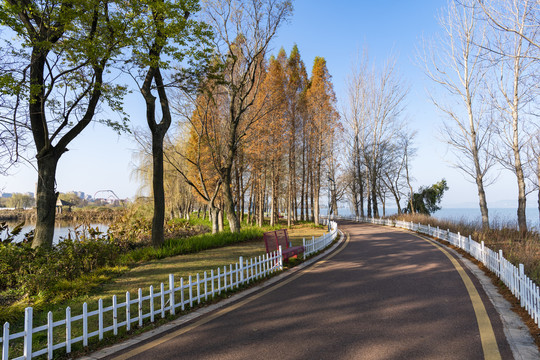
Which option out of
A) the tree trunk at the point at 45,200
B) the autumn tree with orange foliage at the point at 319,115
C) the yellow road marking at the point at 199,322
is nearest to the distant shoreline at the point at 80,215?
the autumn tree with orange foliage at the point at 319,115

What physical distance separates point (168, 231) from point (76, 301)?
40.7 feet

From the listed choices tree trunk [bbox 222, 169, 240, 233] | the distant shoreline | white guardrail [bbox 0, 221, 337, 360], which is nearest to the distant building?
the distant shoreline

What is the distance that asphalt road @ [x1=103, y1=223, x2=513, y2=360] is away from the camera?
4.02m

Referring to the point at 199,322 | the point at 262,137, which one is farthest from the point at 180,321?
the point at 262,137

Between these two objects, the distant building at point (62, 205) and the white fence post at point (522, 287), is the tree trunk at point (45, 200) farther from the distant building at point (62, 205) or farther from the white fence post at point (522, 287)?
the distant building at point (62, 205)

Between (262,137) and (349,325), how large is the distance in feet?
61.8

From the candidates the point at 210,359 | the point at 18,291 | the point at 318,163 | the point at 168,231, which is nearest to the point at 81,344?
the point at 210,359

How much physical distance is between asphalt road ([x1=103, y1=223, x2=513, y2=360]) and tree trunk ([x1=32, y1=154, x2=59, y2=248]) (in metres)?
7.25

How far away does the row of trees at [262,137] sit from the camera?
63.2 ft

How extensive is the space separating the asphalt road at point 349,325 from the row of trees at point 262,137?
10.8 m

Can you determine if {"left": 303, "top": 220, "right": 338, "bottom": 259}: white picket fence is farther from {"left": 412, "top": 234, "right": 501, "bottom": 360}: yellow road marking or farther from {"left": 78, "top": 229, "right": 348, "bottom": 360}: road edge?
{"left": 412, "top": 234, "right": 501, "bottom": 360}: yellow road marking

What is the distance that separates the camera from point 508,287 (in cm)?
677

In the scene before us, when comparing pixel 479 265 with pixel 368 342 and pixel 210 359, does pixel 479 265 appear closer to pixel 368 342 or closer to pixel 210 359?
pixel 368 342

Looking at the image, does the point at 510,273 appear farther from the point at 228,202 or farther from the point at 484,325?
the point at 228,202
